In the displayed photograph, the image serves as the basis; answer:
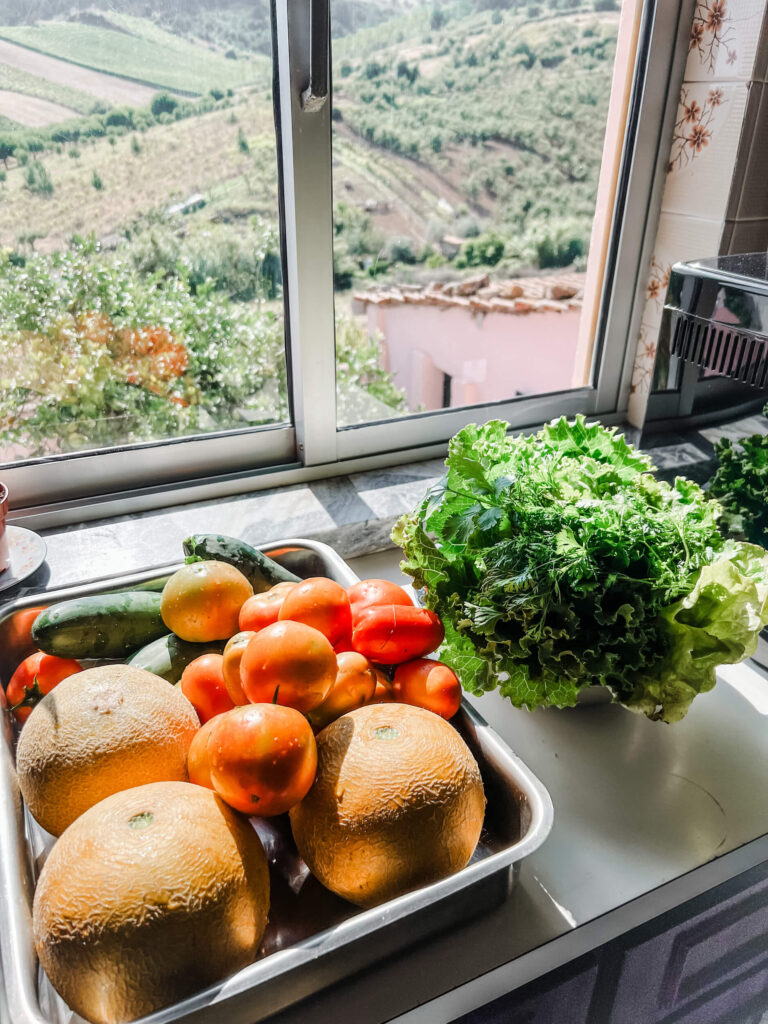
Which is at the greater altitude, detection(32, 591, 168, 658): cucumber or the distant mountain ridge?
the distant mountain ridge

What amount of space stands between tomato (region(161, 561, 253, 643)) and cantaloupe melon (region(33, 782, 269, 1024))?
0.22m

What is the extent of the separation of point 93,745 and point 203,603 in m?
0.18

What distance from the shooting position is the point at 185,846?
0.45 metres

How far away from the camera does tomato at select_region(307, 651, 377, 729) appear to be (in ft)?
1.95

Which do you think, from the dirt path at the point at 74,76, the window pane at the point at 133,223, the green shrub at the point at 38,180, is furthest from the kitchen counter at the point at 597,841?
the dirt path at the point at 74,76

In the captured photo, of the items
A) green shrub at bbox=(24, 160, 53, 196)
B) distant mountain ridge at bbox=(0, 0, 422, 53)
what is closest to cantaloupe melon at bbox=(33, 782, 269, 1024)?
green shrub at bbox=(24, 160, 53, 196)

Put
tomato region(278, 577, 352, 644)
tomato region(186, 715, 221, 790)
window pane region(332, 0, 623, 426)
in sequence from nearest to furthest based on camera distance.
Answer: tomato region(186, 715, 221, 790) < tomato region(278, 577, 352, 644) < window pane region(332, 0, 623, 426)

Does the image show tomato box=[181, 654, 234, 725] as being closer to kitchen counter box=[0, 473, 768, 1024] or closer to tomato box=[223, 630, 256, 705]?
tomato box=[223, 630, 256, 705]

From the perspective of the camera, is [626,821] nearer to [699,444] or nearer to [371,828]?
[371,828]

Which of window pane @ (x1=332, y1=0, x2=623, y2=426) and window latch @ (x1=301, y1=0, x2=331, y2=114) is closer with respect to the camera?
window latch @ (x1=301, y1=0, x2=331, y2=114)

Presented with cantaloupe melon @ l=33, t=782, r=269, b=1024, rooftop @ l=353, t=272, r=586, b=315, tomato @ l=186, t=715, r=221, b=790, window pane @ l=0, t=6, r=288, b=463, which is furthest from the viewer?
rooftop @ l=353, t=272, r=586, b=315

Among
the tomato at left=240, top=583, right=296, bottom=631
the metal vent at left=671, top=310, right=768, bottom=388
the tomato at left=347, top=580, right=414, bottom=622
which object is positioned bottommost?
the tomato at left=347, top=580, right=414, bottom=622

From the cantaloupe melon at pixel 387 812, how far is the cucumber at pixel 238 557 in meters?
0.27

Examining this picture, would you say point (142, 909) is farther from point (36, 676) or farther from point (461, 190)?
point (461, 190)
